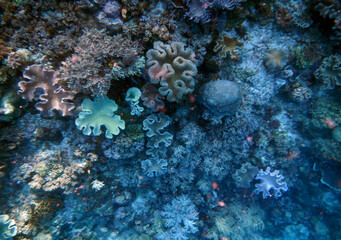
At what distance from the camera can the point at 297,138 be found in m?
6.20

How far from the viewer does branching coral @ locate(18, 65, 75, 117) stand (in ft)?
11.2

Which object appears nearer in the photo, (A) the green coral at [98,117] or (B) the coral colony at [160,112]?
(B) the coral colony at [160,112]

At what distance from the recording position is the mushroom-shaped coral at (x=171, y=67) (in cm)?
356

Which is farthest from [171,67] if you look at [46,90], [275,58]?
[275,58]

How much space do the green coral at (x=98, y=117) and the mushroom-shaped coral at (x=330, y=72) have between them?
5.47 metres

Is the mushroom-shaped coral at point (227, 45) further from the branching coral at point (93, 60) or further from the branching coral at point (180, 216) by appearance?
the branching coral at point (180, 216)

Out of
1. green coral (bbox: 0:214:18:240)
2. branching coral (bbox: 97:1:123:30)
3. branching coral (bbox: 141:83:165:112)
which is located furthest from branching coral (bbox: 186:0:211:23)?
green coral (bbox: 0:214:18:240)

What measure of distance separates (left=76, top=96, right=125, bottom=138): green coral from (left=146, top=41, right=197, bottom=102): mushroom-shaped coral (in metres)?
1.17

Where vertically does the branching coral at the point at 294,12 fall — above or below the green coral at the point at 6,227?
above

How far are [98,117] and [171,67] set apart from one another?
2.00 metres

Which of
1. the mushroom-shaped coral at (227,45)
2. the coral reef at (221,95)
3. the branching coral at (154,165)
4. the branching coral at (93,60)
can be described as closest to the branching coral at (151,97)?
the branching coral at (93,60)

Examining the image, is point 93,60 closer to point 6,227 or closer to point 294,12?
point 294,12

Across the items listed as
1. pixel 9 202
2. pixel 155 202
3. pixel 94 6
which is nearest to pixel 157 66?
pixel 94 6

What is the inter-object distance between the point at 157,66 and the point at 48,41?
2.19m
